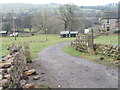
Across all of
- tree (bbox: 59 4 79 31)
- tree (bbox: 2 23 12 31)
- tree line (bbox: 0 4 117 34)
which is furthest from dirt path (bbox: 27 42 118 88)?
tree (bbox: 2 23 12 31)

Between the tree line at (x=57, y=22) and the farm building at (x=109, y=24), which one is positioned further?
the tree line at (x=57, y=22)

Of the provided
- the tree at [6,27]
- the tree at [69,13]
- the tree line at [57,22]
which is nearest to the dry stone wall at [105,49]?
the tree line at [57,22]

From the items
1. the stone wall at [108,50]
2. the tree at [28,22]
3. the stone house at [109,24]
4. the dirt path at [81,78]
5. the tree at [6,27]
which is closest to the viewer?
the dirt path at [81,78]

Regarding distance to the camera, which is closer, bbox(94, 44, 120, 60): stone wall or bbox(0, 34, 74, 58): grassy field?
bbox(94, 44, 120, 60): stone wall

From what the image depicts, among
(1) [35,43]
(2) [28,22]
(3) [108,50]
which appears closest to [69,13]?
(2) [28,22]

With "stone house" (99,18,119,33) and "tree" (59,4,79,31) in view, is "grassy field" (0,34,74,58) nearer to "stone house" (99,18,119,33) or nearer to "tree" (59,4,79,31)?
"stone house" (99,18,119,33)

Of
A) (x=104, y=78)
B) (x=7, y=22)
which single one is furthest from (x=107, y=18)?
(x=7, y=22)

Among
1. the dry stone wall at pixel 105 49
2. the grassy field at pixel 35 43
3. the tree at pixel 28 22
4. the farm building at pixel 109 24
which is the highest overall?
the tree at pixel 28 22

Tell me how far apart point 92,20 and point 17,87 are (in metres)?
64.5

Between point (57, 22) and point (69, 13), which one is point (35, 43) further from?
point (57, 22)

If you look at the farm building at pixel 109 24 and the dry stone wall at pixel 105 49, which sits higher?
the farm building at pixel 109 24

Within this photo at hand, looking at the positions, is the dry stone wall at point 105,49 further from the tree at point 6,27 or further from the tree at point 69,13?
the tree at point 6,27

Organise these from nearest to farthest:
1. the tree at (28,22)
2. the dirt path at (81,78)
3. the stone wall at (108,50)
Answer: the dirt path at (81,78), the stone wall at (108,50), the tree at (28,22)

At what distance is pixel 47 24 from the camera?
57562 millimetres
